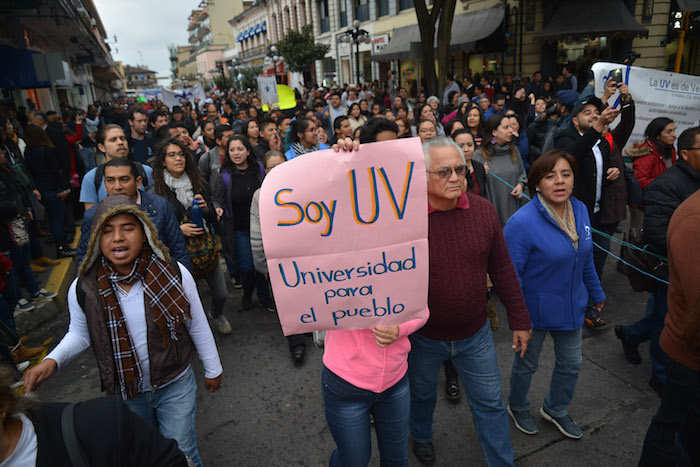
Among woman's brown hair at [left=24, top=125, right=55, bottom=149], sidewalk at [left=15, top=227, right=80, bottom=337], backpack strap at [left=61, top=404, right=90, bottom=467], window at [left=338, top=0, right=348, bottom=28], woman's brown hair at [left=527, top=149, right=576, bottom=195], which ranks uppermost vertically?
window at [left=338, top=0, right=348, bottom=28]

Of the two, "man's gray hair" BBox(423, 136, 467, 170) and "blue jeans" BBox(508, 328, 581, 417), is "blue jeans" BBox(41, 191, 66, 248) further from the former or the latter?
"blue jeans" BBox(508, 328, 581, 417)

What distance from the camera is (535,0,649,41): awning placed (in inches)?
551

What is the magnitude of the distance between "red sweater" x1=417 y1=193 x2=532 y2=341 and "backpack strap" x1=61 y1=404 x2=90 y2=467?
60.1 inches

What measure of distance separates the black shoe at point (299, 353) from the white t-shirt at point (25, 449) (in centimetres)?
274

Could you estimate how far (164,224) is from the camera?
10.2ft

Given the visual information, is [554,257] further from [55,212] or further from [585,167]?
[55,212]

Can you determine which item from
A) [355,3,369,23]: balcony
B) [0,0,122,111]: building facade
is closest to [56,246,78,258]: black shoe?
[0,0,122,111]: building facade

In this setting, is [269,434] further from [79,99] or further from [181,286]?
[79,99]

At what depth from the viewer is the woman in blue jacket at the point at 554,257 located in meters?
2.59

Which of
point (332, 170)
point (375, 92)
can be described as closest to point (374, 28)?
point (375, 92)

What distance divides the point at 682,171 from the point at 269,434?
Result: 336cm

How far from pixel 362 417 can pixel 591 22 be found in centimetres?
1626

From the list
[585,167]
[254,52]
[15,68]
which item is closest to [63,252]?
[15,68]

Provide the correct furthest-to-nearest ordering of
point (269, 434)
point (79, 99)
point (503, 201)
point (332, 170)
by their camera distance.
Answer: point (79, 99) < point (503, 201) < point (269, 434) < point (332, 170)
